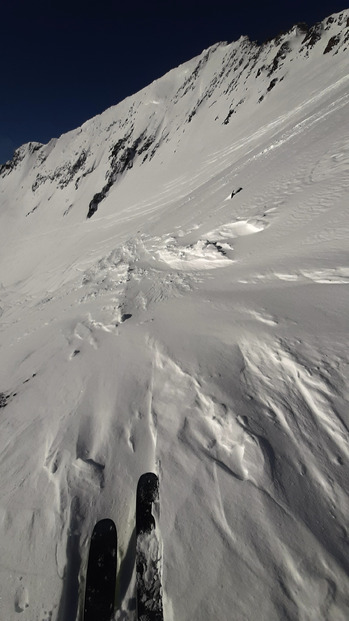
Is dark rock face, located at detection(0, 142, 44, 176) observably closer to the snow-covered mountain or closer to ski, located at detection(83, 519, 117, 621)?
the snow-covered mountain

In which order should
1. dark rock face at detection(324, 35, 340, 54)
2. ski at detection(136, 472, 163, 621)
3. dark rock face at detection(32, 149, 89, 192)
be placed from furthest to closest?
dark rock face at detection(32, 149, 89, 192) < dark rock face at detection(324, 35, 340, 54) < ski at detection(136, 472, 163, 621)

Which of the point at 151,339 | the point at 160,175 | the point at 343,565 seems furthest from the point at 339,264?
the point at 160,175

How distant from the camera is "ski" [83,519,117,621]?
69.2 inches

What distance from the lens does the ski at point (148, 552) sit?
168 centimetres

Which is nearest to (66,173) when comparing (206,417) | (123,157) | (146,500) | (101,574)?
(123,157)

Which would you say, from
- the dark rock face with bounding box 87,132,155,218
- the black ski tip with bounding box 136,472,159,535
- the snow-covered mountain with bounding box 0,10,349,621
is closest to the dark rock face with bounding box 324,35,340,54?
the dark rock face with bounding box 87,132,155,218

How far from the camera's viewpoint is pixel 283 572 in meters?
1.67

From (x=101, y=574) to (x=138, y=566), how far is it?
26 cm

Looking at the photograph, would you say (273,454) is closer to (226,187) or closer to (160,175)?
(226,187)

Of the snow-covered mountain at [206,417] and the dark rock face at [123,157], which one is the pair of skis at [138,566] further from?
the dark rock face at [123,157]

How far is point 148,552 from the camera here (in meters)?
1.88

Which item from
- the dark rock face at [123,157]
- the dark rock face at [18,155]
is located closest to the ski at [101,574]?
the dark rock face at [123,157]

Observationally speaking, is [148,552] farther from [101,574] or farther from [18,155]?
[18,155]

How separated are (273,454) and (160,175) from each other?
26.7m
